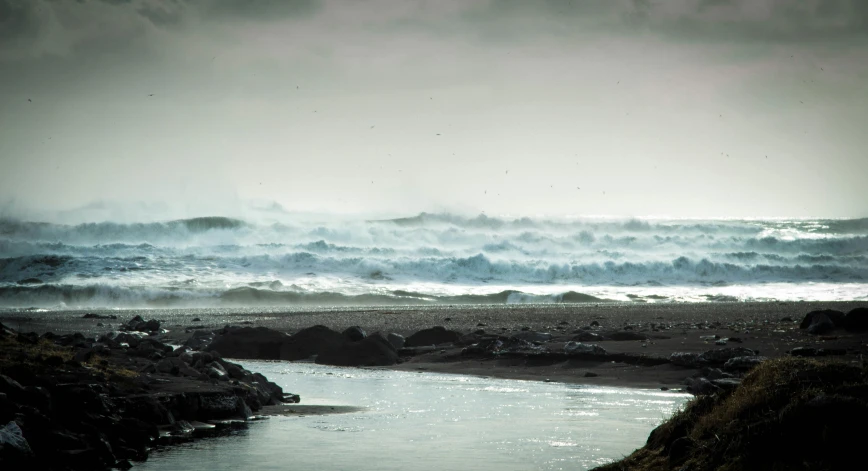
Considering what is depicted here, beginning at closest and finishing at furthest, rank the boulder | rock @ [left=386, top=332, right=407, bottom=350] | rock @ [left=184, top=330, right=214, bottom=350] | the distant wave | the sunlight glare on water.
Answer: the sunlight glare on water → the boulder → rock @ [left=184, top=330, right=214, bottom=350] → rock @ [left=386, top=332, right=407, bottom=350] → the distant wave

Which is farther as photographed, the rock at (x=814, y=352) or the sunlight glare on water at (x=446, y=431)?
the rock at (x=814, y=352)

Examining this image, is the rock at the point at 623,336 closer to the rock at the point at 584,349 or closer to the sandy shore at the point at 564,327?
the sandy shore at the point at 564,327

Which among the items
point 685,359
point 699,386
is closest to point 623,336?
point 685,359

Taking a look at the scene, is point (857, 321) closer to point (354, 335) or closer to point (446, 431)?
point (354, 335)

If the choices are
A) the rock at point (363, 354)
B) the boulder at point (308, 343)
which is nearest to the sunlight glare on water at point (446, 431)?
the rock at point (363, 354)

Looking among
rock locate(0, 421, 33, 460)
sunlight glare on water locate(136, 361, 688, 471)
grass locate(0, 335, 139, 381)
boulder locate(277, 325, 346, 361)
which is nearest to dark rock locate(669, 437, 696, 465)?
sunlight glare on water locate(136, 361, 688, 471)

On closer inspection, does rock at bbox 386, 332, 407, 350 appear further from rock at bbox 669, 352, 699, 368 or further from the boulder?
rock at bbox 669, 352, 699, 368

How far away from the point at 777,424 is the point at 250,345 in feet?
56.8

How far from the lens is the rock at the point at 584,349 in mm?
18406

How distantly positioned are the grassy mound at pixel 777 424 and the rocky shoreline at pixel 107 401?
18.2 ft

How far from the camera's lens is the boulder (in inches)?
840

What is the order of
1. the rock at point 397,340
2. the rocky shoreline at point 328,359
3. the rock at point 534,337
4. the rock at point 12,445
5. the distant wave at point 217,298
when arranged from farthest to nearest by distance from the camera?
the distant wave at point 217,298 < the rock at point 397,340 < the rock at point 534,337 < the rocky shoreline at point 328,359 < the rock at point 12,445

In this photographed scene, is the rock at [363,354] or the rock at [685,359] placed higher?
the rock at [685,359]

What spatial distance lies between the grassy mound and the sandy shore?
802cm
